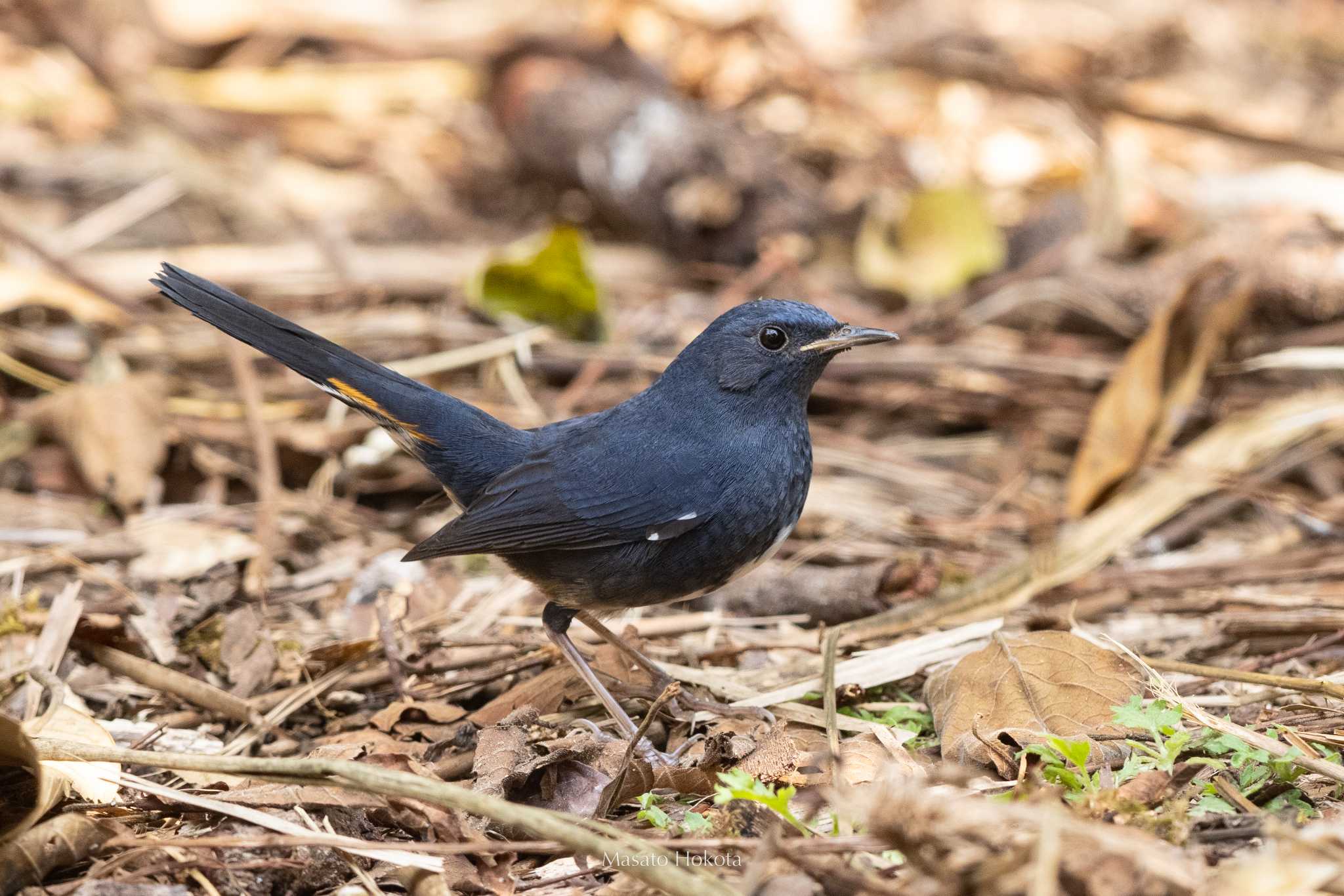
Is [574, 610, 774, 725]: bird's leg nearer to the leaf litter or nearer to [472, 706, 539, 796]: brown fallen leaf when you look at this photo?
the leaf litter

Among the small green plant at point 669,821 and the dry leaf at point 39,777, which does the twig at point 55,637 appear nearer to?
the dry leaf at point 39,777

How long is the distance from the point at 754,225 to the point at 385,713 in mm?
3986

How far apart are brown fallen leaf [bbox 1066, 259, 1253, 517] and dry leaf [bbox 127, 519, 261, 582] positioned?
3276 millimetres

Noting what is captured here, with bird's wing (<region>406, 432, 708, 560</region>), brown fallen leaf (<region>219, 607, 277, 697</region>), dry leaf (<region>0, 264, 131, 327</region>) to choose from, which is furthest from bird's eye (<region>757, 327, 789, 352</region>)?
dry leaf (<region>0, 264, 131, 327</region>)

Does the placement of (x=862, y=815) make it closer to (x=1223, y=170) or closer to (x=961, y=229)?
(x=961, y=229)

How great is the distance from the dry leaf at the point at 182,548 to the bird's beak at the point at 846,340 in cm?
218

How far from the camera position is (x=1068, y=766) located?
112 inches

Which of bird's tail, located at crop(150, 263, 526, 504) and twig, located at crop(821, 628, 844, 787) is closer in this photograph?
twig, located at crop(821, 628, 844, 787)

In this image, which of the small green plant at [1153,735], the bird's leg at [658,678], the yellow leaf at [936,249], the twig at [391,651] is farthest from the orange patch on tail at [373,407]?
the yellow leaf at [936,249]

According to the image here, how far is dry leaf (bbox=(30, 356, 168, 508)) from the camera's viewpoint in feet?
16.1

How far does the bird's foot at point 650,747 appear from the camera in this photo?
3.23 meters

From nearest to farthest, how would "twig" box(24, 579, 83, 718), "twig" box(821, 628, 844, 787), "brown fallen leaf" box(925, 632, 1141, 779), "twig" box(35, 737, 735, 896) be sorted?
"twig" box(35, 737, 735, 896), "brown fallen leaf" box(925, 632, 1141, 779), "twig" box(821, 628, 844, 787), "twig" box(24, 579, 83, 718)

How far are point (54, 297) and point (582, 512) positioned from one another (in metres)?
3.44

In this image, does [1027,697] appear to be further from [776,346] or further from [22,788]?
[22,788]
